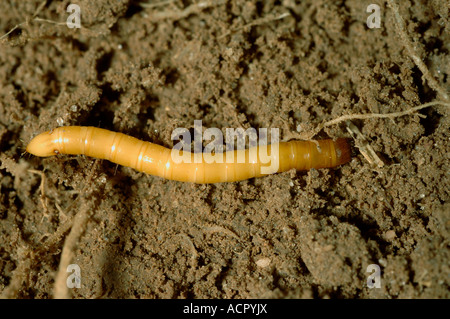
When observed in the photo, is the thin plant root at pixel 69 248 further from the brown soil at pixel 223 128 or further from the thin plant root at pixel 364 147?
the thin plant root at pixel 364 147

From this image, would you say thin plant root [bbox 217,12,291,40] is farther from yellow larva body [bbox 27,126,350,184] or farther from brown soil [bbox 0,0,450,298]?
yellow larva body [bbox 27,126,350,184]

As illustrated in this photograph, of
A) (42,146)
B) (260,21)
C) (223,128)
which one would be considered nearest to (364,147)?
(223,128)

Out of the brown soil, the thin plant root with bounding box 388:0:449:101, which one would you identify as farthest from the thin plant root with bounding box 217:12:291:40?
the thin plant root with bounding box 388:0:449:101

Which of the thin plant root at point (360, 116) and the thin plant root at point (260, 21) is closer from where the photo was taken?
the thin plant root at point (360, 116)

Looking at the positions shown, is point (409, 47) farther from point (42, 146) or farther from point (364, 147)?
point (42, 146)

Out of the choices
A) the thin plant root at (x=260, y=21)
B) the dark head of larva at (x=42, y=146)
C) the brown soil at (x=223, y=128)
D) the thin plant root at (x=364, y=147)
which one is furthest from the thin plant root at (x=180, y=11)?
the thin plant root at (x=364, y=147)

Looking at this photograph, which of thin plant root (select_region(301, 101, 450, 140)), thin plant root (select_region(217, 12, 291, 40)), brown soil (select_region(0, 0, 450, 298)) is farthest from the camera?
thin plant root (select_region(217, 12, 291, 40))

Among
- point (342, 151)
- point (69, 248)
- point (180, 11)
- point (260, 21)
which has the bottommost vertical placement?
point (69, 248)
